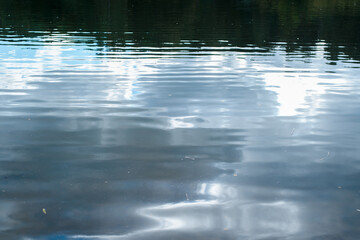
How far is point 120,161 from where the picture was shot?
6.61 metres

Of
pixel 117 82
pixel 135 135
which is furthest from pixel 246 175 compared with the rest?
pixel 117 82

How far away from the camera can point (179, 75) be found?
45.0 feet

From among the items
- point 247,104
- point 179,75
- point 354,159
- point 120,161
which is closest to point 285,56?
point 179,75

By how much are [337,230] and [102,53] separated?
14907mm

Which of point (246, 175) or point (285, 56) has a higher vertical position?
point (285, 56)

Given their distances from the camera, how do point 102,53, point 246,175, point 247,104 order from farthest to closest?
point 102,53, point 247,104, point 246,175

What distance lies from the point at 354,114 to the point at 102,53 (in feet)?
37.8

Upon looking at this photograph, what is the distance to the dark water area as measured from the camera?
4816 millimetres

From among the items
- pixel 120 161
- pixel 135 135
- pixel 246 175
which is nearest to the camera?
pixel 246 175

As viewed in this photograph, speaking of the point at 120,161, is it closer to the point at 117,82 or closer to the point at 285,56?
the point at 117,82

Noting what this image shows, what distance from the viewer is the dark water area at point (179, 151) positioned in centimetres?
482

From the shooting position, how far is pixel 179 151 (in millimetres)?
7066

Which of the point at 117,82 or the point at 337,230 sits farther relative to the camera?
the point at 117,82

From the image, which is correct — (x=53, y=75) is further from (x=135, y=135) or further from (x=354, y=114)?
(x=354, y=114)
